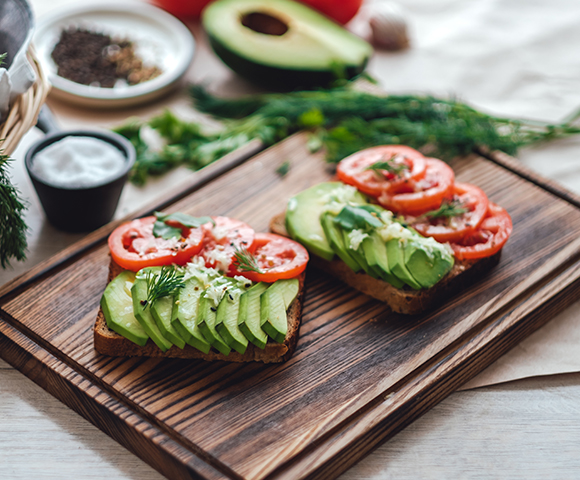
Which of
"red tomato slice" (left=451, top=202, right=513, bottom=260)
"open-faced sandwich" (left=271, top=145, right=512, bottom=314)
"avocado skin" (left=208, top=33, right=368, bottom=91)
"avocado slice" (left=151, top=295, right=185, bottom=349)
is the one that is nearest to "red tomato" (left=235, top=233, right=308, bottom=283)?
"open-faced sandwich" (left=271, top=145, right=512, bottom=314)

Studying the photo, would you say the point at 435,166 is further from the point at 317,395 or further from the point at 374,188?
the point at 317,395

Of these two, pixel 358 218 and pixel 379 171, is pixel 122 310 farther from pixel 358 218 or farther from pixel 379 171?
pixel 379 171

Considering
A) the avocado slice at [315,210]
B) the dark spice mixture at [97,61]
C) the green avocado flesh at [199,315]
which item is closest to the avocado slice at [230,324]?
the green avocado flesh at [199,315]

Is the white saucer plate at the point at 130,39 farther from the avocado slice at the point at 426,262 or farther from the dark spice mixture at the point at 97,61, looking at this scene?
the avocado slice at the point at 426,262

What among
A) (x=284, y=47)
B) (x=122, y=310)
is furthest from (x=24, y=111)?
(x=284, y=47)

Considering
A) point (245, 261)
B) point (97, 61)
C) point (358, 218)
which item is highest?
point (358, 218)

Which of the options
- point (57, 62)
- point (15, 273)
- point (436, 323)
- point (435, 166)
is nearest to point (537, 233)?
point (435, 166)

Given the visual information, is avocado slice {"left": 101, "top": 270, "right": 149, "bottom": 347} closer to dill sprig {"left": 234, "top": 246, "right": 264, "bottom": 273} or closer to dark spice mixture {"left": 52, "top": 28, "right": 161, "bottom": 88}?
dill sprig {"left": 234, "top": 246, "right": 264, "bottom": 273}
